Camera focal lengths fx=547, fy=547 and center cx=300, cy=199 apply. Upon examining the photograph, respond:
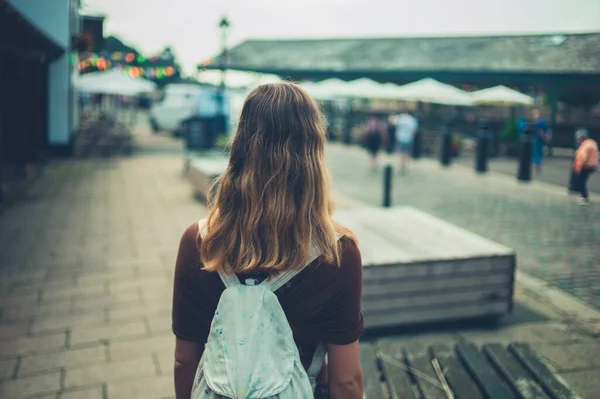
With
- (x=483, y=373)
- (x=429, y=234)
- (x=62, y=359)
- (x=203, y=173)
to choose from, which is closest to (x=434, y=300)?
(x=429, y=234)

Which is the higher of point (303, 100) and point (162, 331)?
point (303, 100)

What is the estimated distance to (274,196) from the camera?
1.52 metres

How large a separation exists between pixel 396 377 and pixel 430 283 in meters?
0.97

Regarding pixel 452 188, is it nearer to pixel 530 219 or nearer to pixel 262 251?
pixel 530 219

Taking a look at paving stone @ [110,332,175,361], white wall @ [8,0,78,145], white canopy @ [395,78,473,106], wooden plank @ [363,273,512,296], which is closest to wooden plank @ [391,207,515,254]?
wooden plank @ [363,273,512,296]

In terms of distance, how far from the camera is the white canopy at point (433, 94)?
1825 cm

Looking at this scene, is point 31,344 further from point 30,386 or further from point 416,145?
point 416,145

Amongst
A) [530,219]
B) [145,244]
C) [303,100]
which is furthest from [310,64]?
[303,100]

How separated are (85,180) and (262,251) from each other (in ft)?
34.7

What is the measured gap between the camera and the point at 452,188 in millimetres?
11586

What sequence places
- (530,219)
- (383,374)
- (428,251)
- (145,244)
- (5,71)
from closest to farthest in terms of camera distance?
(383,374) → (428,251) → (145,244) → (530,219) → (5,71)

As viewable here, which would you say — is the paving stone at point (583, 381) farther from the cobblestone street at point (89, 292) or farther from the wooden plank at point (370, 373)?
the cobblestone street at point (89, 292)

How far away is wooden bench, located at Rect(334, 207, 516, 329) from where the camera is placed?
3.82 metres

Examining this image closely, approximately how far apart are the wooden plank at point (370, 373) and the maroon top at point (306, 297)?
1.49 m
